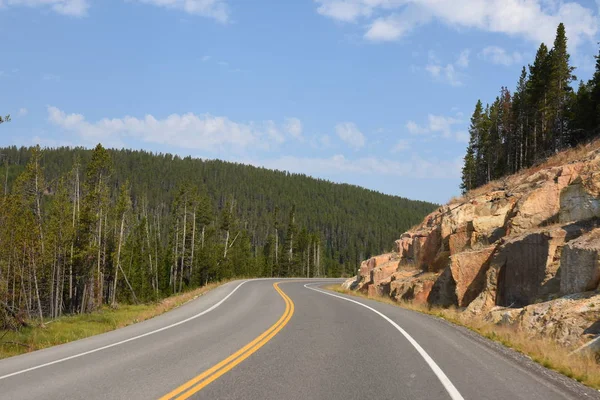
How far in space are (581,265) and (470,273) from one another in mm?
7213

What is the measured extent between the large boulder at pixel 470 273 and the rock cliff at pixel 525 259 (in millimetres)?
40

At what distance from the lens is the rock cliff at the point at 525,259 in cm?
1202

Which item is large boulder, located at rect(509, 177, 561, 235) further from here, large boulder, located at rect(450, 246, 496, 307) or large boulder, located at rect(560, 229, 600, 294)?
large boulder, located at rect(560, 229, 600, 294)

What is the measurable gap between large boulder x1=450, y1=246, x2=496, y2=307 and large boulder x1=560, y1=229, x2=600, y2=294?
6.12 m

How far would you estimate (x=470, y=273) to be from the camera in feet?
64.4

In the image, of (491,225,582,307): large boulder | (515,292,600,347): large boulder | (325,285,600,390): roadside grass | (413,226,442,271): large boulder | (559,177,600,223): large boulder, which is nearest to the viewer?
(325,285,600,390): roadside grass

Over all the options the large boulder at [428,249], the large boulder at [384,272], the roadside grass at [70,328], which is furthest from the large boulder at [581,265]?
the large boulder at [384,272]

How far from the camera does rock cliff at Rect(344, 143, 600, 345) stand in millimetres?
12016

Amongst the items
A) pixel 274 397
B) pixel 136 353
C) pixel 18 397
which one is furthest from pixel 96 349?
pixel 274 397

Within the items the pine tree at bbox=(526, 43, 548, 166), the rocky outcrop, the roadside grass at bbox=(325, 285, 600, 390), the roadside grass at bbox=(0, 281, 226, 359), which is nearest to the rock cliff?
the rocky outcrop

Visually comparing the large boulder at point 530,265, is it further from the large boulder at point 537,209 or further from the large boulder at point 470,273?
the large boulder at point 537,209

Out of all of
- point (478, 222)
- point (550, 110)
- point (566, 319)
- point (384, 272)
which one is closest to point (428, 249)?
point (478, 222)

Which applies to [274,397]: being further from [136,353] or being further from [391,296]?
[391,296]

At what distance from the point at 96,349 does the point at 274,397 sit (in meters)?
6.04
